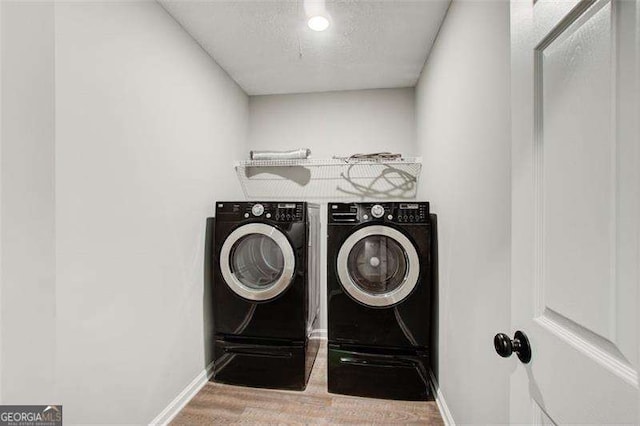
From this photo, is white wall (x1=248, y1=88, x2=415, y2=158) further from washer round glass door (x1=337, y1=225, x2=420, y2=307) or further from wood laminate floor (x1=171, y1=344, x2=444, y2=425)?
wood laminate floor (x1=171, y1=344, x2=444, y2=425)

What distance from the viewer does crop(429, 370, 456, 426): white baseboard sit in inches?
71.5

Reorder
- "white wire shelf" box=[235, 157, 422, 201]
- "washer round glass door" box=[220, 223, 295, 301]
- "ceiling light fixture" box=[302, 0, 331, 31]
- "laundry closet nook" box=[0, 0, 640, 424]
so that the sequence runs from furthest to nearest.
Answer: "white wire shelf" box=[235, 157, 422, 201] < "washer round glass door" box=[220, 223, 295, 301] < "ceiling light fixture" box=[302, 0, 331, 31] < "laundry closet nook" box=[0, 0, 640, 424]

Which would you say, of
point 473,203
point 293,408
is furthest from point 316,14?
point 293,408

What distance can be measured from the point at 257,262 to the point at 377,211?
39.4 inches

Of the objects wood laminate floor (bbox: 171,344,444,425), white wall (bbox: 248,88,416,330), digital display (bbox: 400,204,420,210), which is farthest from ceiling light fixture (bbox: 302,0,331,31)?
wood laminate floor (bbox: 171,344,444,425)

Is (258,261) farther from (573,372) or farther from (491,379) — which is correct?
(573,372)

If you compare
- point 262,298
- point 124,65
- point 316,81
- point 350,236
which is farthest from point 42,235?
point 316,81

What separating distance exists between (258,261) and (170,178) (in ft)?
2.92

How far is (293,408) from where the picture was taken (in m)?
2.03

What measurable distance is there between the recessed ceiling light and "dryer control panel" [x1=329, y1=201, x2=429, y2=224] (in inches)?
46.4

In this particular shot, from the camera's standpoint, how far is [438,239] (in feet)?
7.05

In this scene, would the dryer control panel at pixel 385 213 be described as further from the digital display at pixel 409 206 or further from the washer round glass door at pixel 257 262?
the washer round glass door at pixel 257 262

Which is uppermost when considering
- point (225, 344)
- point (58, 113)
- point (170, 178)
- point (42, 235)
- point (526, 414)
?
point (58, 113)

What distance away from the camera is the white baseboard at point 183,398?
1843 millimetres
